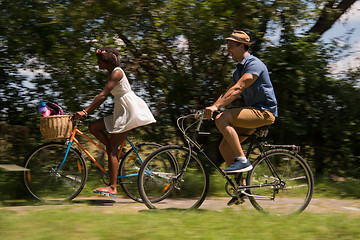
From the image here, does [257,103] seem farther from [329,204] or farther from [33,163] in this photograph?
[33,163]

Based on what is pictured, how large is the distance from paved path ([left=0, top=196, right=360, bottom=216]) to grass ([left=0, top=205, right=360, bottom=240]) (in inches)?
33.2

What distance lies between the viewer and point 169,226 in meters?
4.30

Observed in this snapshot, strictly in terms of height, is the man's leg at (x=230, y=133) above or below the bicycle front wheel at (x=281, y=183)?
above

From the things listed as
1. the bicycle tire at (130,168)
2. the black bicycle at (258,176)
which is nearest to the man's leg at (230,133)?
the black bicycle at (258,176)

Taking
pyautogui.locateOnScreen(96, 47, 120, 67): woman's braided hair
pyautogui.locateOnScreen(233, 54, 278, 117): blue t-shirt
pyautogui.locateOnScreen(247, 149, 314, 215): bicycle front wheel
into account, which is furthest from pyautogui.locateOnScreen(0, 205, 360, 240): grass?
pyautogui.locateOnScreen(96, 47, 120, 67): woman's braided hair

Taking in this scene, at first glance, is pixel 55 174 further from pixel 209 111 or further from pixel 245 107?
pixel 245 107

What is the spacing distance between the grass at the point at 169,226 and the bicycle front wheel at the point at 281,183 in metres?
0.58

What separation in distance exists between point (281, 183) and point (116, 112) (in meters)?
2.29

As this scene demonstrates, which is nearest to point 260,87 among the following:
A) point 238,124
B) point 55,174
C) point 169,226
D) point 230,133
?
point 238,124

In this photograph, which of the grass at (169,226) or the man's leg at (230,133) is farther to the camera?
the man's leg at (230,133)

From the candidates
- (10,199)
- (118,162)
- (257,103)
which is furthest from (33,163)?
(257,103)

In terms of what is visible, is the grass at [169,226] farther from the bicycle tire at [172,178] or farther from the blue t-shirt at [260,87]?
the blue t-shirt at [260,87]

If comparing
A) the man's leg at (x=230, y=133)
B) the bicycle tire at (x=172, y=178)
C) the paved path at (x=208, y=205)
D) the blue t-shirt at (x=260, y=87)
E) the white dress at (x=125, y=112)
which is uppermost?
the blue t-shirt at (x=260, y=87)

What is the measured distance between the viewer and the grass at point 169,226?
398 centimetres
